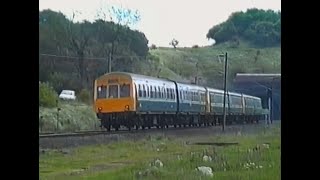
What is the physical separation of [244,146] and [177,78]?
0.59 m

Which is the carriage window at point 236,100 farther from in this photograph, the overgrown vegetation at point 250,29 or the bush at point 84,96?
the bush at point 84,96

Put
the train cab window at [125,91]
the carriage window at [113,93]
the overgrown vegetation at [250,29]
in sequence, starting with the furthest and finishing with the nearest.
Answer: the train cab window at [125,91]
the carriage window at [113,93]
the overgrown vegetation at [250,29]

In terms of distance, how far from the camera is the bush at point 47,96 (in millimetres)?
1903

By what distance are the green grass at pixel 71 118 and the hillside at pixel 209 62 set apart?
0.39 meters

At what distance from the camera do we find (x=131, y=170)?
1.99m

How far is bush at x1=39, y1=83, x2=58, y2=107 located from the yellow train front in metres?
0.26

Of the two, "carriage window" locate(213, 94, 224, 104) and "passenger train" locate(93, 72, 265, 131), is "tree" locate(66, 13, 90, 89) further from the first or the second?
"carriage window" locate(213, 94, 224, 104)

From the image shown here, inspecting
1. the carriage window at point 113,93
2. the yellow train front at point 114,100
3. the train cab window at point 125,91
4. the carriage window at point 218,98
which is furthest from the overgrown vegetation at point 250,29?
the train cab window at point 125,91

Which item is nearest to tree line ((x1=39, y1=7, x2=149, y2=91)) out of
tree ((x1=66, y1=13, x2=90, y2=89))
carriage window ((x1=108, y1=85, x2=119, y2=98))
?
tree ((x1=66, y1=13, x2=90, y2=89))

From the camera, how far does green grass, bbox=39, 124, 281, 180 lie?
1.89m
